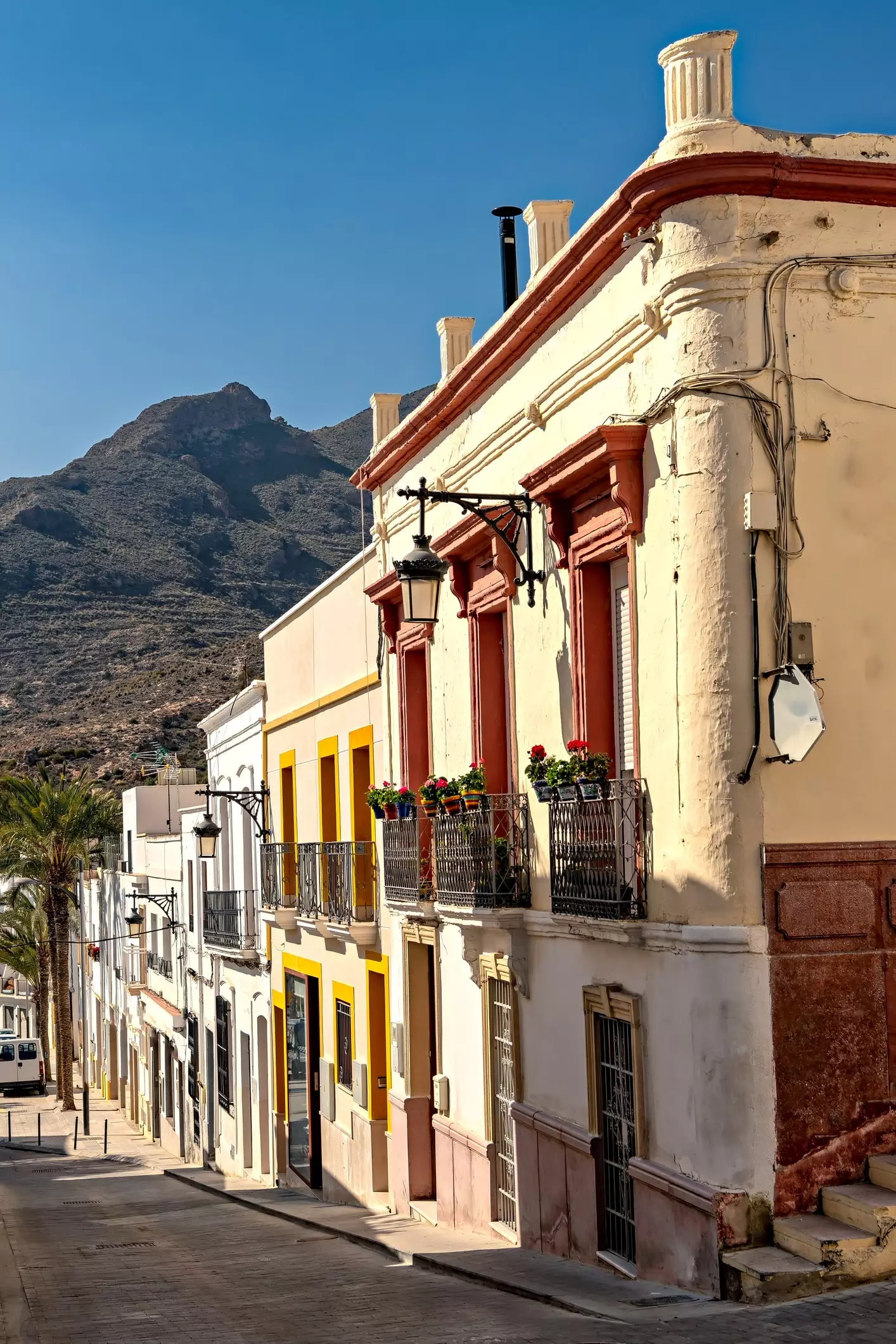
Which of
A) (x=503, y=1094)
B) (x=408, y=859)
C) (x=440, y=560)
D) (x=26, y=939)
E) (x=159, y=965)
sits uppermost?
(x=440, y=560)

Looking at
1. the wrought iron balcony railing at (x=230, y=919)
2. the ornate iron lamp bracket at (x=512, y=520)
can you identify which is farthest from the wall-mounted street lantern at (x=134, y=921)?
the ornate iron lamp bracket at (x=512, y=520)

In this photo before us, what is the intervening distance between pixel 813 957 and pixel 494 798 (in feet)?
14.7

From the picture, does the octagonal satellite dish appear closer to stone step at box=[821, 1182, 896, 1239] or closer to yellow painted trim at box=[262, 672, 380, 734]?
stone step at box=[821, 1182, 896, 1239]

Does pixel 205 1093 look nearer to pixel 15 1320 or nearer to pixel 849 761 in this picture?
pixel 15 1320

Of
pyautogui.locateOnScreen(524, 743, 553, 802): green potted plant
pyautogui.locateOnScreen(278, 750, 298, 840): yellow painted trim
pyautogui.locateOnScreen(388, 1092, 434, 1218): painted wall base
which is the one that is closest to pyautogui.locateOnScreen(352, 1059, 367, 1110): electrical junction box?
pyautogui.locateOnScreen(388, 1092, 434, 1218): painted wall base

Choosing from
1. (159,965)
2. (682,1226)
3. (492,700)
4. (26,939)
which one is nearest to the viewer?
(682,1226)

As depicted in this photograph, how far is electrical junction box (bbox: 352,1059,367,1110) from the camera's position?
18.1 m

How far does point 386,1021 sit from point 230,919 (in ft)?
26.6

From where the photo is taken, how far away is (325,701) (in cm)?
2025

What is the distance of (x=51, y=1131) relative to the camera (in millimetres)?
41094

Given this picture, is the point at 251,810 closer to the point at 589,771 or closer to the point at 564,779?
the point at 564,779

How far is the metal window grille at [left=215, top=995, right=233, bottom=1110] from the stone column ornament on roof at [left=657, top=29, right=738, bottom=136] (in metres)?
21.4

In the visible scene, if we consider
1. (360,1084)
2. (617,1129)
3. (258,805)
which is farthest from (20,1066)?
(617,1129)

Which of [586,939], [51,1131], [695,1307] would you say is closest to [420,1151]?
[586,939]
